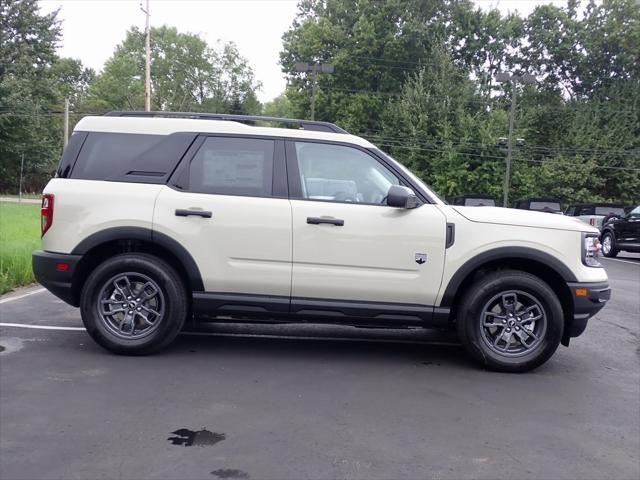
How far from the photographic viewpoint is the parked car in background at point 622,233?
1752cm

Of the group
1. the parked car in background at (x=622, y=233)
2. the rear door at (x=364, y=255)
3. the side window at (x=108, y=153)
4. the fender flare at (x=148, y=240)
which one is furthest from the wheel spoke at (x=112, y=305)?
the parked car in background at (x=622, y=233)

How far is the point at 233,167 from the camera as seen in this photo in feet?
17.6

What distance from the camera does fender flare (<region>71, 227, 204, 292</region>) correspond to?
5230 mm

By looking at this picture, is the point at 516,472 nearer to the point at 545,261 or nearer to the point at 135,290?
the point at 545,261

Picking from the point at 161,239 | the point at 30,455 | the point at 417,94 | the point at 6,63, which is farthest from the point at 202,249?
the point at 6,63

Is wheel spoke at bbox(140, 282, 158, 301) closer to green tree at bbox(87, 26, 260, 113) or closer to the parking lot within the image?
the parking lot

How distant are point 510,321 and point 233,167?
2724mm

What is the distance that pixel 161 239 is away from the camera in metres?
5.23

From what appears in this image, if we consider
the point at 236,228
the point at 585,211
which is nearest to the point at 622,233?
the point at 585,211

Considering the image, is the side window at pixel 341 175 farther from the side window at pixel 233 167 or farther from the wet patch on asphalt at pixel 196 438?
the wet patch on asphalt at pixel 196 438

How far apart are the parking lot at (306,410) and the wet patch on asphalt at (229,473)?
0.04ft

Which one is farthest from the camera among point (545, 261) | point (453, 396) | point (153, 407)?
point (545, 261)

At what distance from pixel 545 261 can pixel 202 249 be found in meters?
2.88

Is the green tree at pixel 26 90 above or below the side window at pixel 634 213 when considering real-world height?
above
